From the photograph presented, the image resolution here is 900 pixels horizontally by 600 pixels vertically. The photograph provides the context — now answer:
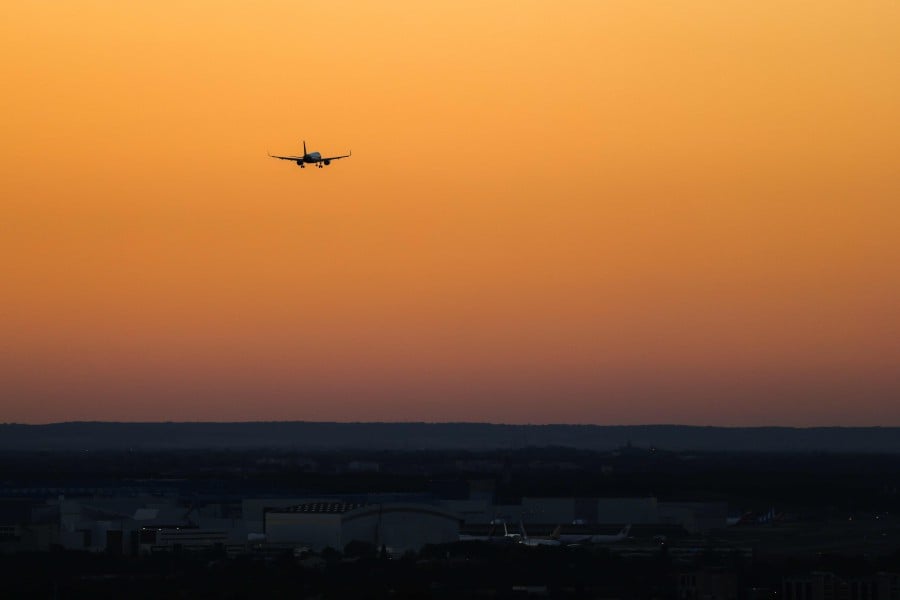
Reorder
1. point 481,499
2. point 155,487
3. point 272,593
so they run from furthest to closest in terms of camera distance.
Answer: point 155,487 < point 481,499 < point 272,593

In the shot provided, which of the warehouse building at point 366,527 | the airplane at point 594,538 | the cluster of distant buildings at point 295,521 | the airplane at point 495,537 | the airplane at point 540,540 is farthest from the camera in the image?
the airplane at point 594,538

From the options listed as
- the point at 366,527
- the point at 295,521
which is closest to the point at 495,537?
the point at 366,527

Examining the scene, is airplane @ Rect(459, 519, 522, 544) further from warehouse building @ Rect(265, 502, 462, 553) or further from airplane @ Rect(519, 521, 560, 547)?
warehouse building @ Rect(265, 502, 462, 553)

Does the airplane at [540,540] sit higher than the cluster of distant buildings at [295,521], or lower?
lower

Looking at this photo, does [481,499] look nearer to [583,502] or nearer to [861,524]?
[583,502]

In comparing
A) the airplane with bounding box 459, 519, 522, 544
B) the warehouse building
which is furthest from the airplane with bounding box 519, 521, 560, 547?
the warehouse building

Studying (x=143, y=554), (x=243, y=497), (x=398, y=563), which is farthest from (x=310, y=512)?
(x=243, y=497)

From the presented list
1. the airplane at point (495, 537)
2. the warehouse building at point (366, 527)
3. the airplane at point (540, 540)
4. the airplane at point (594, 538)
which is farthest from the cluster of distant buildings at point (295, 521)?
the airplane at point (540, 540)

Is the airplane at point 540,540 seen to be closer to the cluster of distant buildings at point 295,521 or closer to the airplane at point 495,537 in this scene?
the airplane at point 495,537
